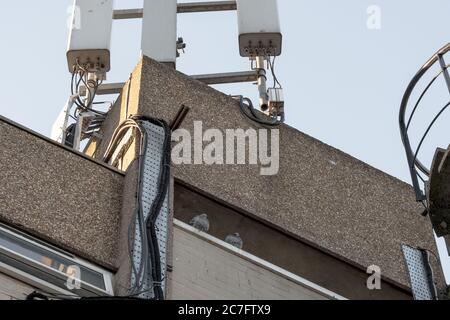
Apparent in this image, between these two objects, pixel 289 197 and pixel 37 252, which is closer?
pixel 37 252

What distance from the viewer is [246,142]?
8539 mm

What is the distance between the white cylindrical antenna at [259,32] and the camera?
34.4ft

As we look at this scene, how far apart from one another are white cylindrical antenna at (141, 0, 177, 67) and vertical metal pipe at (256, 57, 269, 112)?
0.82 meters

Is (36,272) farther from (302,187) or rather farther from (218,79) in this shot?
(218,79)

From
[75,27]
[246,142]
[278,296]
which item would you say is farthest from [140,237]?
[75,27]

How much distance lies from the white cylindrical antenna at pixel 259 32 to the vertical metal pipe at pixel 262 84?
0.27 ft

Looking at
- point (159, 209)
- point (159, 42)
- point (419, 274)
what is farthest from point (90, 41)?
point (419, 274)

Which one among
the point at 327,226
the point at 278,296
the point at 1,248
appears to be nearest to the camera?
the point at 1,248

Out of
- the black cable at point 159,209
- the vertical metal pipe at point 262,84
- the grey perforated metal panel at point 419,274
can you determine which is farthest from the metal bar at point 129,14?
the grey perforated metal panel at point 419,274

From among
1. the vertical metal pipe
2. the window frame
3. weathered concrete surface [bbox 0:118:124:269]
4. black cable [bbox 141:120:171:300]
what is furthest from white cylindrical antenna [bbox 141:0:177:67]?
the window frame

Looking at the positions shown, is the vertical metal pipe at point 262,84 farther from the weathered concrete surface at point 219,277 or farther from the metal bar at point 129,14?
the weathered concrete surface at point 219,277

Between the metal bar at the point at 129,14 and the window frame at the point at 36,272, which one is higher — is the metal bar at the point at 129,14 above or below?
above
